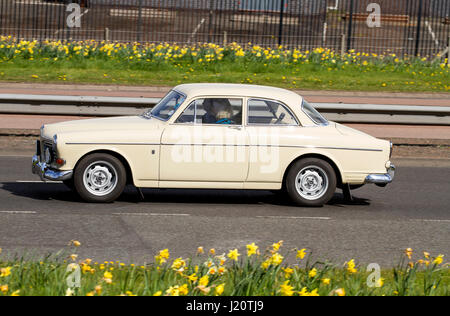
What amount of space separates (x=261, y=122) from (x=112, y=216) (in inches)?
90.4

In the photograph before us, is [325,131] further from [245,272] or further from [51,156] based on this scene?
[245,272]

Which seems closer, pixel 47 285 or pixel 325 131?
pixel 47 285

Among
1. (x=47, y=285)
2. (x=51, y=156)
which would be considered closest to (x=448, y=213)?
(x=51, y=156)

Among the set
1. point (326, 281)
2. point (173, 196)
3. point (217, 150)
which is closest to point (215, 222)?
point (217, 150)

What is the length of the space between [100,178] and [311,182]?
8.68 ft

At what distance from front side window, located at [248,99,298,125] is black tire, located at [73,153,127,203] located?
5.88 feet

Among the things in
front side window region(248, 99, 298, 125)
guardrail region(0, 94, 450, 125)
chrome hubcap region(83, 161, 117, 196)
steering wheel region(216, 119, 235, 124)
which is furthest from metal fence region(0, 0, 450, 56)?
chrome hubcap region(83, 161, 117, 196)

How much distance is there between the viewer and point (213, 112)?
1078 cm

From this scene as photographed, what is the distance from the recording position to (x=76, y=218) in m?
9.63

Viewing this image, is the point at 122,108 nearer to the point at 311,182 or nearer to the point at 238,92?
the point at 238,92

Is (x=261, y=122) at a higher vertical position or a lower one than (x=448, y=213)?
higher

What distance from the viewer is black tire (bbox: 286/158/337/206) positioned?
1076 cm

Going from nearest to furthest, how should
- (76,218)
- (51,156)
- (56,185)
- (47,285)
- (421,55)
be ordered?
(47,285)
(76,218)
(51,156)
(56,185)
(421,55)

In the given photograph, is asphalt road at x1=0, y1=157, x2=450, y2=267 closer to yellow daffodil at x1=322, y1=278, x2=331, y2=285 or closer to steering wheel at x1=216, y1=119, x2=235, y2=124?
steering wheel at x1=216, y1=119, x2=235, y2=124
